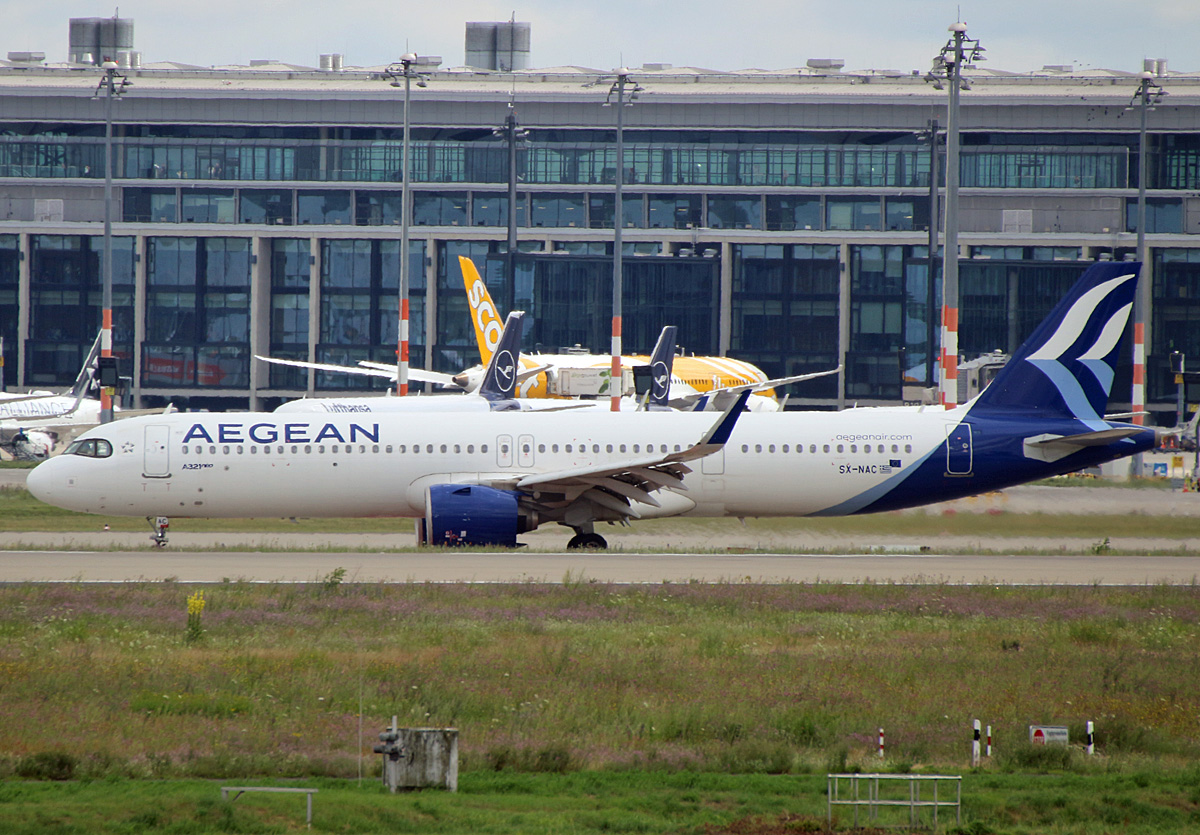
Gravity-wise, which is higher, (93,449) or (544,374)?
(544,374)

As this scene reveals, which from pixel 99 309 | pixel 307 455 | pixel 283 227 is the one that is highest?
pixel 283 227

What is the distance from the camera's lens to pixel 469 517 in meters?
29.9

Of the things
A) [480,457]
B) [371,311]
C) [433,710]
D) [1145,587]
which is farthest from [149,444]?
[371,311]

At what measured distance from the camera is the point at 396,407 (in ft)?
163

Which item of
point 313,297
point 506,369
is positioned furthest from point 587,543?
point 313,297

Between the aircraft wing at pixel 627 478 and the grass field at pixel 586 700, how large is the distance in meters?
5.99

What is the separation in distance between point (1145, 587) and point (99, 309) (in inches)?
3558

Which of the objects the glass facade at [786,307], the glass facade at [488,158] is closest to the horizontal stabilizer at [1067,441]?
the glass facade at [786,307]

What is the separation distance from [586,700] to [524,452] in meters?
16.3

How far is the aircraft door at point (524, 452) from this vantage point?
31.4m

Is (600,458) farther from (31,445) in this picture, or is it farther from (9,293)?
(9,293)

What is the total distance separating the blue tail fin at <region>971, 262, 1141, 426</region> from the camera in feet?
105

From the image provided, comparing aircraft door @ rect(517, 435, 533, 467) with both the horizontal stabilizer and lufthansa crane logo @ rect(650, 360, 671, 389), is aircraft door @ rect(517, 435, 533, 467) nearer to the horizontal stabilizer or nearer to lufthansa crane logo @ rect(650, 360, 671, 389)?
the horizontal stabilizer

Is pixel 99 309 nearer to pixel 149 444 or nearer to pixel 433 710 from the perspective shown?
pixel 149 444
